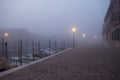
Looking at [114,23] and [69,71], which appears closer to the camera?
[69,71]

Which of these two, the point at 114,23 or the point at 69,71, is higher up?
the point at 114,23

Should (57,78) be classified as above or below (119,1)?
below

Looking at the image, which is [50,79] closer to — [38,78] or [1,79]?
[38,78]

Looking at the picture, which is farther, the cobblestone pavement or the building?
the building

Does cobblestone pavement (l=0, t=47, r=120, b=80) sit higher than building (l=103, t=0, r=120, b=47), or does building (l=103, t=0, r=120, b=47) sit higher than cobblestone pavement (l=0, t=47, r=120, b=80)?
building (l=103, t=0, r=120, b=47)

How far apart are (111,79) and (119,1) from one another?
1686cm

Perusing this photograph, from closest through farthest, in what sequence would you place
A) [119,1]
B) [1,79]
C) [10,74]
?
[1,79]
[10,74]
[119,1]

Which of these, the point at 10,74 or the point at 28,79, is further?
the point at 10,74

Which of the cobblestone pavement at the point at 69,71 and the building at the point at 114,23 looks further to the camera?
the building at the point at 114,23

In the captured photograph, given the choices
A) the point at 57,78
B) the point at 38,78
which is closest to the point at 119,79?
the point at 57,78

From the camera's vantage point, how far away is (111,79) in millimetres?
7684

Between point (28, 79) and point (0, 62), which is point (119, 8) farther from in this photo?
point (28, 79)

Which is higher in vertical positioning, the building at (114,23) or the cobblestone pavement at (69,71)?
the building at (114,23)

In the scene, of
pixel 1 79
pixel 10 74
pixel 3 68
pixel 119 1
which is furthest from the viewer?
pixel 119 1
